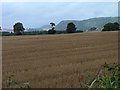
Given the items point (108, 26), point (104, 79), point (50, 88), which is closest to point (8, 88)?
point (50, 88)

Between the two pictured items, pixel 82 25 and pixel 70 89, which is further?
pixel 82 25

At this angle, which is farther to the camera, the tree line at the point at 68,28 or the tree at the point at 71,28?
the tree at the point at 71,28

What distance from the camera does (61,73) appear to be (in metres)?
9.95

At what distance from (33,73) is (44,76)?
720 mm

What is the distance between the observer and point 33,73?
10.1m

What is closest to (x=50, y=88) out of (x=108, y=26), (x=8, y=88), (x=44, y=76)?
(x=8, y=88)

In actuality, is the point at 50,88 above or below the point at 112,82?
below

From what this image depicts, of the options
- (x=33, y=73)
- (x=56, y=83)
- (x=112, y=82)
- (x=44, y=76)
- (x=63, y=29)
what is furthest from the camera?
(x=63, y=29)

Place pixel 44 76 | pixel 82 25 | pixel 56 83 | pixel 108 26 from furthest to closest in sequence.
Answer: pixel 82 25, pixel 108 26, pixel 44 76, pixel 56 83

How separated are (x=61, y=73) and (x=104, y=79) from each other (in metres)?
6.01

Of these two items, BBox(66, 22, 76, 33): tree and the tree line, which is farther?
BBox(66, 22, 76, 33): tree

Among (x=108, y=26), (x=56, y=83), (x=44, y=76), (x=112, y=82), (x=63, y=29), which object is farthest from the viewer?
(x=63, y=29)

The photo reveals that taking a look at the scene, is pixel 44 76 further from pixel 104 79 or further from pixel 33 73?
pixel 104 79

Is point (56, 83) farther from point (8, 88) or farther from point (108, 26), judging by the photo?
point (108, 26)
